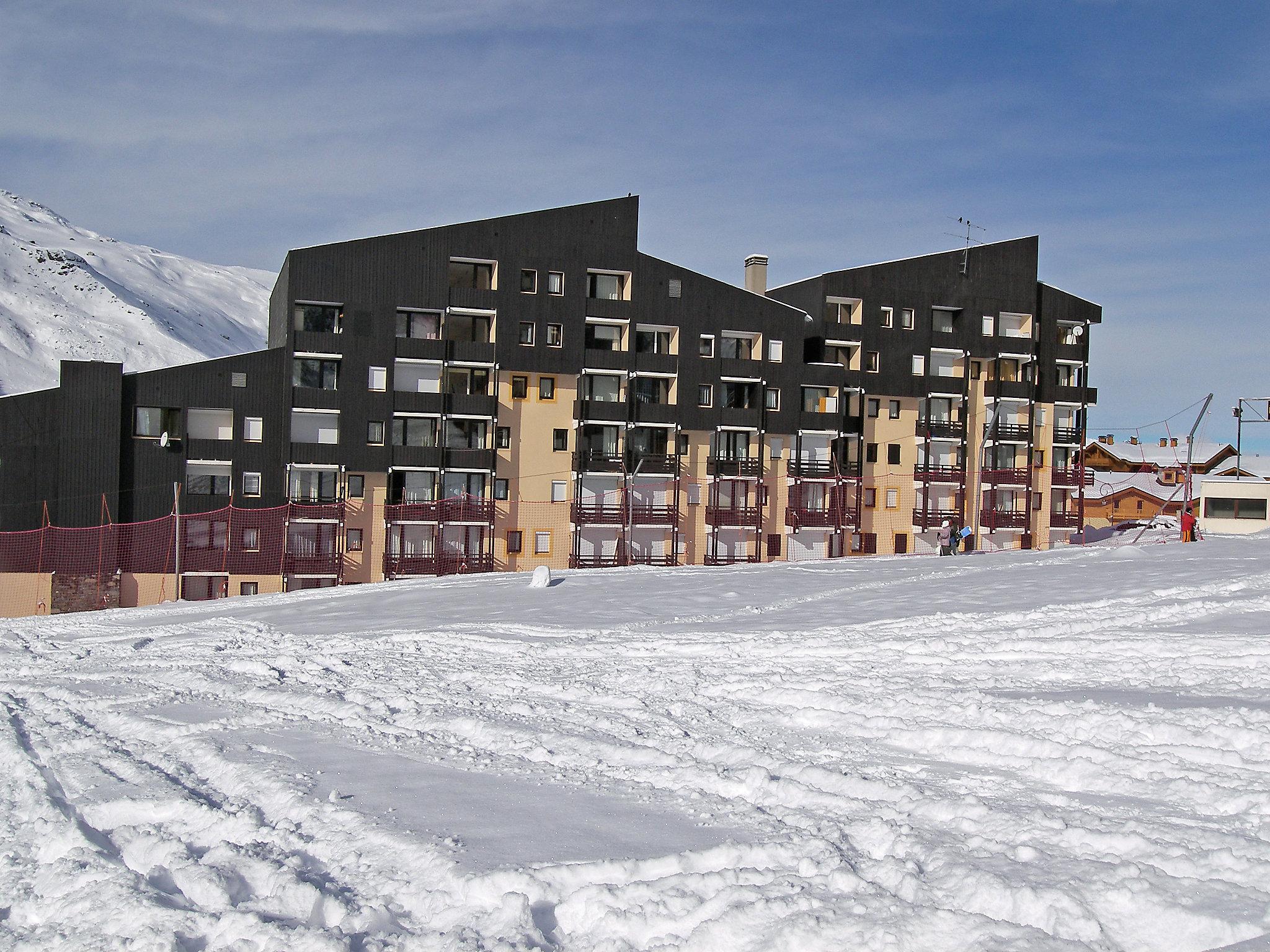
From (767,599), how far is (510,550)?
2391 cm

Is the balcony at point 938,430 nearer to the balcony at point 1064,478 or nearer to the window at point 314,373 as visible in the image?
the balcony at point 1064,478

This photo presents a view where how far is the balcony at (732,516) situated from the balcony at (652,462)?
8.75 feet

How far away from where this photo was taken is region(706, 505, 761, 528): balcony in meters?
47.6

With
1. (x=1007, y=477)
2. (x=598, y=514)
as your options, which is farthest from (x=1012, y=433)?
(x=598, y=514)

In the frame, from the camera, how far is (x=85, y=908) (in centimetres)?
559

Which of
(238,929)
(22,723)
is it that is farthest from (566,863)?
(22,723)

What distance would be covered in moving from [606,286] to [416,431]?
35.1ft

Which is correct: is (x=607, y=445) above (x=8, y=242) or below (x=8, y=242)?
below

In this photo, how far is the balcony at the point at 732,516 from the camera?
47594 mm

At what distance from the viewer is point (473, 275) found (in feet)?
149

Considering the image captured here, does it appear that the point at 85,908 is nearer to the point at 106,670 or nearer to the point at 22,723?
the point at 22,723

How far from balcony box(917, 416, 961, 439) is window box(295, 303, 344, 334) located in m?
28.7

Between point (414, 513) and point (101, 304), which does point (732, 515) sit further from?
point (101, 304)

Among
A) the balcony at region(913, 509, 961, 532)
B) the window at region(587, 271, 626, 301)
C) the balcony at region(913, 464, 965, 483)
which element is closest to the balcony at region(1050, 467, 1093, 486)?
the balcony at region(913, 464, 965, 483)
